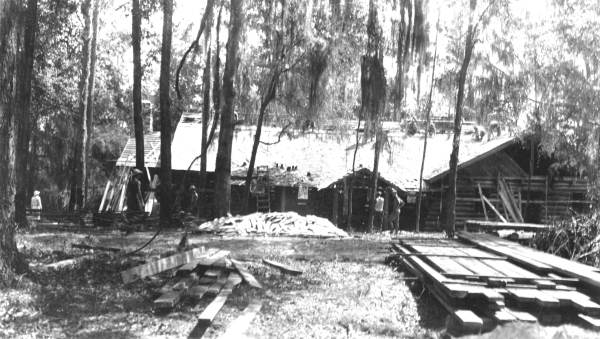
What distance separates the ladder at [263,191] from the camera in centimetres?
2867

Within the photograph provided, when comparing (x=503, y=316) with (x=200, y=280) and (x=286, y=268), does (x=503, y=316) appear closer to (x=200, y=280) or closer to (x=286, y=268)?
(x=200, y=280)

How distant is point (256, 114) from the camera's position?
28422mm

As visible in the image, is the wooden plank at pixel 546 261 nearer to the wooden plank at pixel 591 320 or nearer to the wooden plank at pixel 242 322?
the wooden plank at pixel 591 320

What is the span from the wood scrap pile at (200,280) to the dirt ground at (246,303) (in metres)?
0.12

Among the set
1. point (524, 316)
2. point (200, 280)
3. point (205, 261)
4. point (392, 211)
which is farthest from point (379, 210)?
point (524, 316)

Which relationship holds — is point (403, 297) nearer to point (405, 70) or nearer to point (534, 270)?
point (534, 270)

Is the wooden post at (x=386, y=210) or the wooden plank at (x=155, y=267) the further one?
the wooden post at (x=386, y=210)

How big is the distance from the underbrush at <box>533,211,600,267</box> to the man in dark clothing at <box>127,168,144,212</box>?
13.7 meters

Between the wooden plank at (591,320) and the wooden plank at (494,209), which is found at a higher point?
the wooden plank at (591,320)

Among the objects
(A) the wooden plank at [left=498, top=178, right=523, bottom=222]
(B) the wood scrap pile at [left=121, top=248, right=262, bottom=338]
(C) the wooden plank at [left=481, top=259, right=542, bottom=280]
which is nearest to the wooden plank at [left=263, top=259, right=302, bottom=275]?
(B) the wood scrap pile at [left=121, top=248, right=262, bottom=338]

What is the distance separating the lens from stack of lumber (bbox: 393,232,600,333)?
20.4 ft

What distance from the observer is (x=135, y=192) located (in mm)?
21359

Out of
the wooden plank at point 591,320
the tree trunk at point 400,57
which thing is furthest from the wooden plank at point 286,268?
the tree trunk at point 400,57

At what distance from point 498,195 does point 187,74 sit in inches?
779
